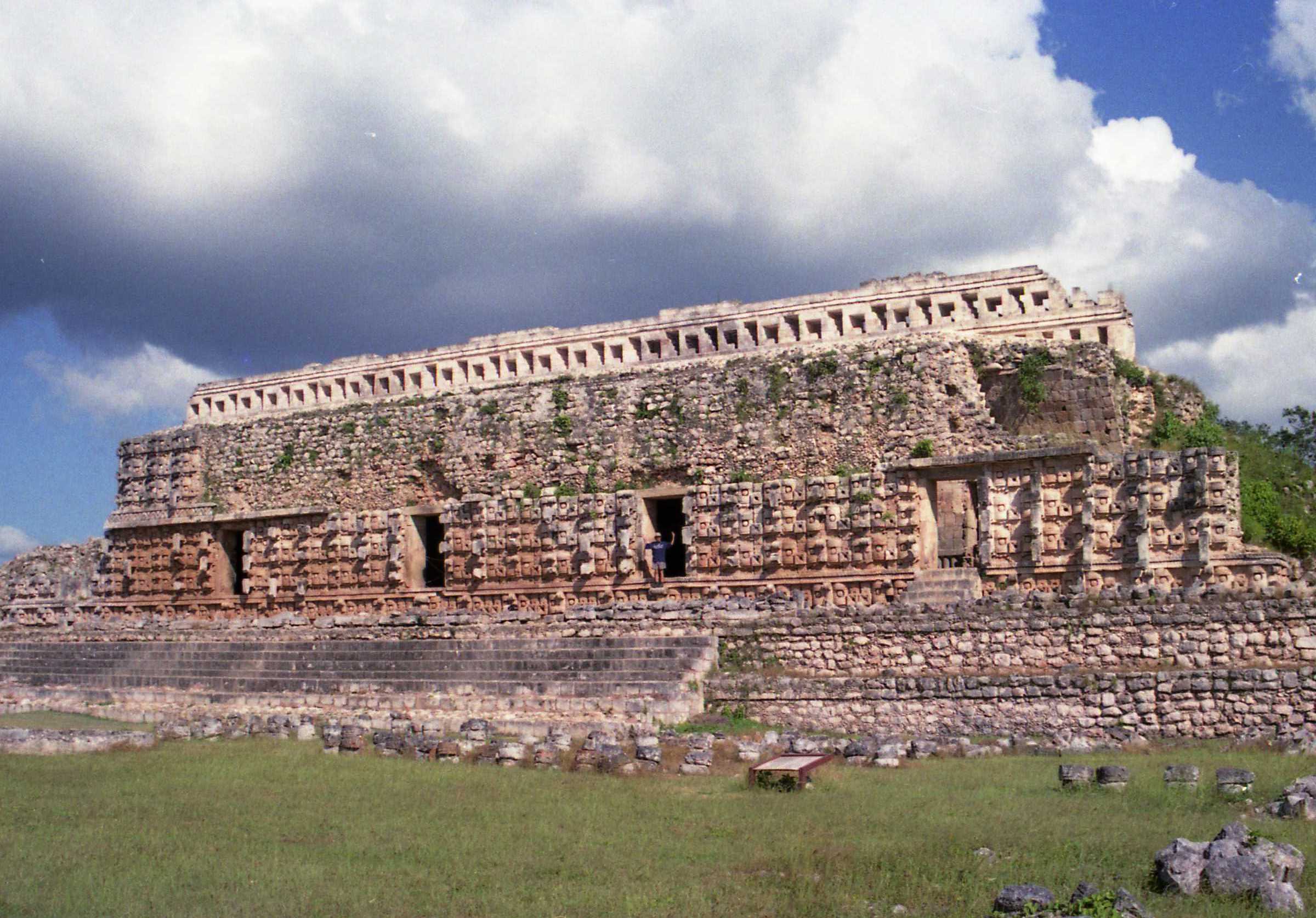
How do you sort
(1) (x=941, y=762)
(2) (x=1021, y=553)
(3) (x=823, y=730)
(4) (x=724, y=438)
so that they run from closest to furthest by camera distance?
(1) (x=941, y=762), (3) (x=823, y=730), (2) (x=1021, y=553), (4) (x=724, y=438)

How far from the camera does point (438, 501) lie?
90.6 feet

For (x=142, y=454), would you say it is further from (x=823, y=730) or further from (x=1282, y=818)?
(x=1282, y=818)

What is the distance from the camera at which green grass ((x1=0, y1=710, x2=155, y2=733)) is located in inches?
802

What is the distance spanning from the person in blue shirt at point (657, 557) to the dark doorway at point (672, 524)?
0.59 meters

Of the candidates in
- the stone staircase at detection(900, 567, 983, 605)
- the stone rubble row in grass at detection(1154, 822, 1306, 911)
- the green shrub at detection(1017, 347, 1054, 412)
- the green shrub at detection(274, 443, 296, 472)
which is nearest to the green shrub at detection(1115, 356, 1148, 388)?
the green shrub at detection(1017, 347, 1054, 412)

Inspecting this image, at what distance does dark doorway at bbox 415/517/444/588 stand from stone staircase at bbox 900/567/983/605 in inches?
422

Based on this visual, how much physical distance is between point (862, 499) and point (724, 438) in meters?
3.39

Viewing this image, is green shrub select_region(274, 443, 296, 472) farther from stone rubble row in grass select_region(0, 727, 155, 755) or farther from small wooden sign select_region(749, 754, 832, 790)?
small wooden sign select_region(749, 754, 832, 790)

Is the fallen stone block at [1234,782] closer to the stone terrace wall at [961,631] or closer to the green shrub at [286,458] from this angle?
the stone terrace wall at [961,631]

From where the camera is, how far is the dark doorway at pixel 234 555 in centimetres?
3005

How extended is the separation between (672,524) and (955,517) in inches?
228

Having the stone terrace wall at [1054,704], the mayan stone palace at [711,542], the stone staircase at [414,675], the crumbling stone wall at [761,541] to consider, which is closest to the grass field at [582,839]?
the stone terrace wall at [1054,704]

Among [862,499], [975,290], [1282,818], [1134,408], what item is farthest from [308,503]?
[1282,818]

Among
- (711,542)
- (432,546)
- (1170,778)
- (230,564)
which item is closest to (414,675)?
(711,542)
